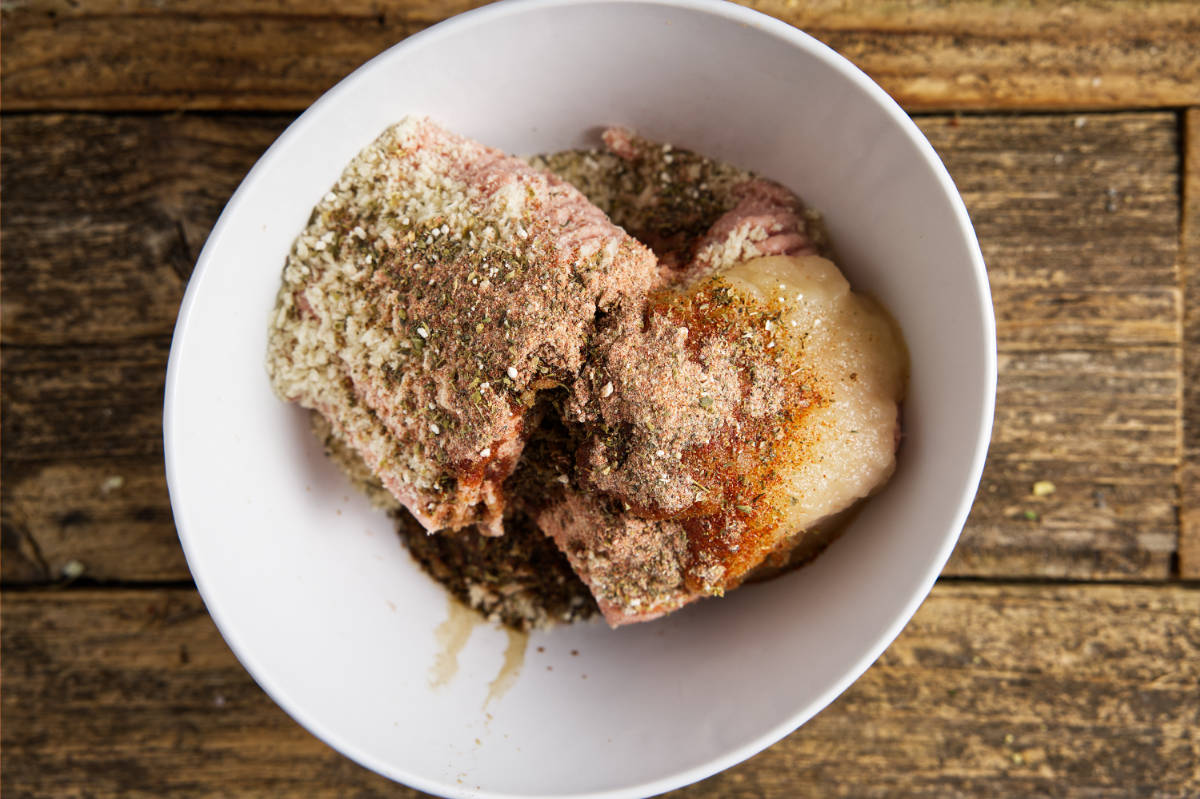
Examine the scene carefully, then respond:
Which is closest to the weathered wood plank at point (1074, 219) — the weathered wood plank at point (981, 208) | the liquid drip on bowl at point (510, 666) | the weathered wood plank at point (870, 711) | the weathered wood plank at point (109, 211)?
the weathered wood plank at point (981, 208)

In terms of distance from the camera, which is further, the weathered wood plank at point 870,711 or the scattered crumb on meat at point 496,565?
the weathered wood plank at point 870,711

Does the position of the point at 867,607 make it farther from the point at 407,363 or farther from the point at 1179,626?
the point at 1179,626

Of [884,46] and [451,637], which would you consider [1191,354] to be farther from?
[451,637]

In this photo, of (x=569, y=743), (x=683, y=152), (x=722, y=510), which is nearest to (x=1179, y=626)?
(x=722, y=510)

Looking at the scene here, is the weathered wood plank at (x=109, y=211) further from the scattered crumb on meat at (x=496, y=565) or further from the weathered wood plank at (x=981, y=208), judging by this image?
the scattered crumb on meat at (x=496, y=565)

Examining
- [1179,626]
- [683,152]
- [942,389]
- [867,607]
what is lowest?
[1179,626]

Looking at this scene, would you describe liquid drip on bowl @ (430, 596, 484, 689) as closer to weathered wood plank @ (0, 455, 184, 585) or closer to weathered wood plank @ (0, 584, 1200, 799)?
weathered wood plank @ (0, 584, 1200, 799)

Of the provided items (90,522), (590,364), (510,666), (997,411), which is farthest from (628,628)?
(90,522)
